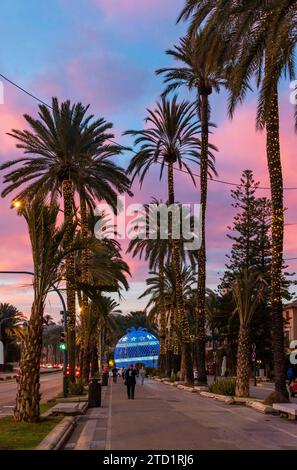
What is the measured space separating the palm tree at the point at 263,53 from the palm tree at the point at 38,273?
22.7 ft

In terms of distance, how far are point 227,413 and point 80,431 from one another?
6802mm

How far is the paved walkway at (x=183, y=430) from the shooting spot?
42.8 feet

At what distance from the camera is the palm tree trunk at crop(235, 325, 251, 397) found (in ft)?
91.0

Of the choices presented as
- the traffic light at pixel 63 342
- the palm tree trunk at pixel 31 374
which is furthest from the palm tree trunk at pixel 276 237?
the traffic light at pixel 63 342

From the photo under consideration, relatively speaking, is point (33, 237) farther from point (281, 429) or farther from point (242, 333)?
point (242, 333)

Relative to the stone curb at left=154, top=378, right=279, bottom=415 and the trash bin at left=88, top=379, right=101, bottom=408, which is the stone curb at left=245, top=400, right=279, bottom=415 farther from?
the trash bin at left=88, top=379, right=101, bottom=408

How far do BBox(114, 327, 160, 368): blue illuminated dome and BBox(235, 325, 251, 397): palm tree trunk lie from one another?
2263 inches

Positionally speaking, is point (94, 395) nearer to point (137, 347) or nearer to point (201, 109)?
point (201, 109)

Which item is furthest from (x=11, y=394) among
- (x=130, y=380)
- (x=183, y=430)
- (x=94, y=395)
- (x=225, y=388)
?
(x=183, y=430)

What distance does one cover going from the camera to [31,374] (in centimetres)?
1811

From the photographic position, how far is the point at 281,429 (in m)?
16.5

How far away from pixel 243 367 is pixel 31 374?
12283mm

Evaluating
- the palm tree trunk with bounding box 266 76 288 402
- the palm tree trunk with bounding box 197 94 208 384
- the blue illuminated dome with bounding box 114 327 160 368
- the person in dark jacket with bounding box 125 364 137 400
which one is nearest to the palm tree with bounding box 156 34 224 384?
the palm tree trunk with bounding box 197 94 208 384

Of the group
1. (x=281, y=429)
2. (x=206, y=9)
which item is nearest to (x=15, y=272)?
(x=206, y=9)
